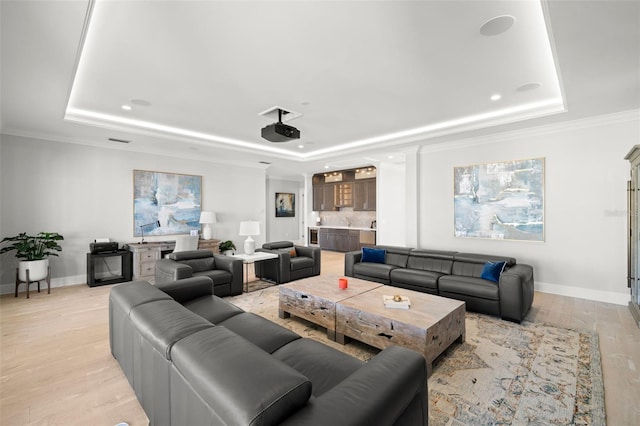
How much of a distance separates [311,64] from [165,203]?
490 centimetres

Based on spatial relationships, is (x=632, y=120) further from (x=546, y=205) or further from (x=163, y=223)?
(x=163, y=223)

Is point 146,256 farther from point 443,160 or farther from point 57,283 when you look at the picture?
point 443,160

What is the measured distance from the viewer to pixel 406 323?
7.97 ft

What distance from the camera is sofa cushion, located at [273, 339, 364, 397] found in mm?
1562

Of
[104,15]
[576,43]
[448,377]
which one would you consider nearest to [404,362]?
[448,377]

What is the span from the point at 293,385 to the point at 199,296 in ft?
7.39

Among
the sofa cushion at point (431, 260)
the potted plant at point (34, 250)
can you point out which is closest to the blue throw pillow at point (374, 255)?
the sofa cushion at point (431, 260)

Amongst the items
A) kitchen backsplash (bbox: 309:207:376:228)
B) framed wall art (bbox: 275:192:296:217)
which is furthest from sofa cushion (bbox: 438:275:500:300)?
framed wall art (bbox: 275:192:296:217)

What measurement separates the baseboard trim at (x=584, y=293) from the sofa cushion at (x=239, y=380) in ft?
16.9

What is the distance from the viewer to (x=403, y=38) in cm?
241

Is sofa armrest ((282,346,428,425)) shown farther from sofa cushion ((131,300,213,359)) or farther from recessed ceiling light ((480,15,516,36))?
recessed ceiling light ((480,15,516,36))

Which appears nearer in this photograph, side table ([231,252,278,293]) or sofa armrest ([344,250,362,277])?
side table ([231,252,278,293])

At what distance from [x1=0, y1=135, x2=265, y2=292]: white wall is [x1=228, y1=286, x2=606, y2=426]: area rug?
176 inches

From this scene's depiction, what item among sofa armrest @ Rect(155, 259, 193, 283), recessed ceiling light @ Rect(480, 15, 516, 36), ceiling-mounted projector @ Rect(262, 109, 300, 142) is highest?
recessed ceiling light @ Rect(480, 15, 516, 36)
